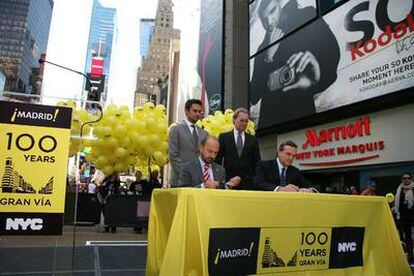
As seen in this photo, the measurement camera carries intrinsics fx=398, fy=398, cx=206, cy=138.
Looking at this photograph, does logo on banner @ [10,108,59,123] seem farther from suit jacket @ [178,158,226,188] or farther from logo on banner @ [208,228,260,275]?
logo on banner @ [208,228,260,275]

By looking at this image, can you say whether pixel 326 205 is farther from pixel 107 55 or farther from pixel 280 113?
pixel 107 55

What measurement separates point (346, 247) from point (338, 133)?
11510 mm

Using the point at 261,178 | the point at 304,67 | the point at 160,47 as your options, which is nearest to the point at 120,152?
the point at 261,178

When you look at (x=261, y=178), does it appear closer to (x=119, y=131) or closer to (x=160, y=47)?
(x=119, y=131)

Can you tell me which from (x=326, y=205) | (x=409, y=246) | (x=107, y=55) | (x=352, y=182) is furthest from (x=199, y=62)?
(x=107, y=55)

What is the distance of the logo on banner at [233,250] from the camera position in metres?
2.98

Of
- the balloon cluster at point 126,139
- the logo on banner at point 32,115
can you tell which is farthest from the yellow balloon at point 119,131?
the logo on banner at point 32,115

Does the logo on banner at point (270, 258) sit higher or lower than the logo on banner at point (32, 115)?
lower

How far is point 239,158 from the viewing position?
5.30 metres

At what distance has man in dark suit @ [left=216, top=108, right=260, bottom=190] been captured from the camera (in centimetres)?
529

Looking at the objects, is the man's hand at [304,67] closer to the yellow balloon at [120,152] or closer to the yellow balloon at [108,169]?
the yellow balloon at [120,152]

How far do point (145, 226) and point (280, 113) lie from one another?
8793 mm

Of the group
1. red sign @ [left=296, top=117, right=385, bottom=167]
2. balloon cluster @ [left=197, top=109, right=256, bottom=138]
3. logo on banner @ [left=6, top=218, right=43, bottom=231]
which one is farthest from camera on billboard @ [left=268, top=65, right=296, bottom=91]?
logo on banner @ [left=6, top=218, right=43, bottom=231]

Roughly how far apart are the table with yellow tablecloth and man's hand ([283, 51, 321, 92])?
11.9m
